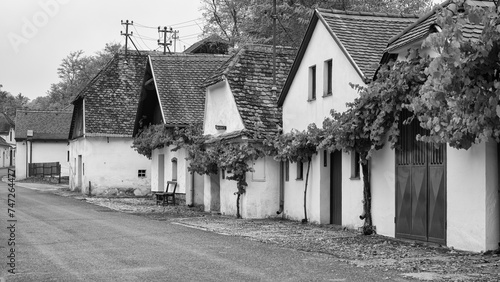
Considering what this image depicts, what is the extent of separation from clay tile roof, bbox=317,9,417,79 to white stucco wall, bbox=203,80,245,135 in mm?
5522

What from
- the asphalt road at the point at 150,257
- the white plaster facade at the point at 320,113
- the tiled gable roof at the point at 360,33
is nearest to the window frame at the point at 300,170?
the white plaster facade at the point at 320,113

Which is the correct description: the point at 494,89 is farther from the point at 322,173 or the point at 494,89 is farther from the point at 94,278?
the point at 322,173

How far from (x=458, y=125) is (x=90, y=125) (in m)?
32.5

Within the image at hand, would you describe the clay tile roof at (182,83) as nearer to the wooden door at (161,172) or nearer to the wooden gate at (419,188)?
the wooden door at (161,172)

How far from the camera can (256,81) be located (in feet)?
90.8

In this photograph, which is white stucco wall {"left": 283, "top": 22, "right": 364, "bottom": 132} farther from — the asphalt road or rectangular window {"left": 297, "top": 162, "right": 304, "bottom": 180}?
the asphalt road

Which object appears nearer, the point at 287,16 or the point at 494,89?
the point at 494,89

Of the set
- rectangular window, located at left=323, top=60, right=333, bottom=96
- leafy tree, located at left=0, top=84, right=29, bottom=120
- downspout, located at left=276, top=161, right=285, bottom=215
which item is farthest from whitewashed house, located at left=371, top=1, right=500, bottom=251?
leafy tree, located at left=0, top=84, right=29, bottom=120

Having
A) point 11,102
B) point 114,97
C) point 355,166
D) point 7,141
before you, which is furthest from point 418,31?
point 11,102

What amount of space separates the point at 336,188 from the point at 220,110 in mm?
7994

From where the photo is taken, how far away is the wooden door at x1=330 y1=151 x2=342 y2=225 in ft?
71.6

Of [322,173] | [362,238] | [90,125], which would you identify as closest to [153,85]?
[90,125]

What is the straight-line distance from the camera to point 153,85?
3750 centimetres

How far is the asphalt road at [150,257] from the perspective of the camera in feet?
37.8
